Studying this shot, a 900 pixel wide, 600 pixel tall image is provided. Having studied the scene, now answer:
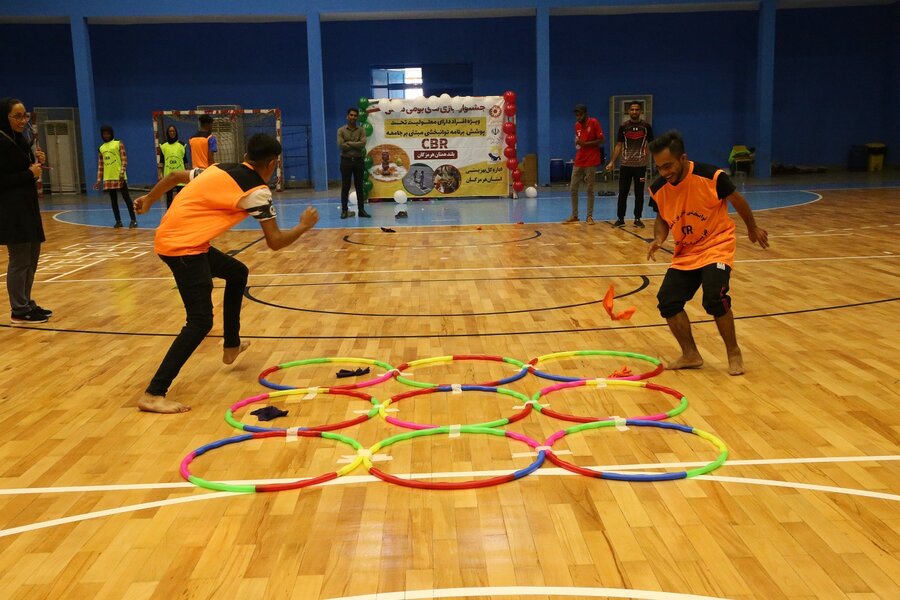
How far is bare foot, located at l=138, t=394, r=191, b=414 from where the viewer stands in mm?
5215

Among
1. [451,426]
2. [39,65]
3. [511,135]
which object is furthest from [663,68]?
[451,426]

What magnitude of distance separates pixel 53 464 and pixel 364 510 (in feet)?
5.83

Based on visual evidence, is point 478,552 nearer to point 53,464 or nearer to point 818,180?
point 53,464

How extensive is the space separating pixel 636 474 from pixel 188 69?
24.5 m

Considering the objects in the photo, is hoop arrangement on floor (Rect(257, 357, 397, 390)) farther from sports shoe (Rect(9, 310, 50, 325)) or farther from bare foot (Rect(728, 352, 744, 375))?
sports shoe (Rect(9, 310, 50, 325))

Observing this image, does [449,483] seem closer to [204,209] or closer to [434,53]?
[204,209]

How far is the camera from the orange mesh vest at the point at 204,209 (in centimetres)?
514

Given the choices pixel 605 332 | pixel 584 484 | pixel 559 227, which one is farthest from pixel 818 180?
pixel 584 484

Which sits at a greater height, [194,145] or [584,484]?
[194,145]

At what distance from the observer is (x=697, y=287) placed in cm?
572

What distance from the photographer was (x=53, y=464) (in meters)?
4.42

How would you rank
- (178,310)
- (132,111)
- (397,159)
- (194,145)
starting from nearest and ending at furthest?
(178,310) → (194,145) → (397,159) → (132,111)

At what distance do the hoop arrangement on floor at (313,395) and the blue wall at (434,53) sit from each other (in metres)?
21.4

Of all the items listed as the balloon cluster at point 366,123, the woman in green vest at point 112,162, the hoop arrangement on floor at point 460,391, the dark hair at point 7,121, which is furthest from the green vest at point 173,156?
the hoop arrangement on floor at point 460,391
